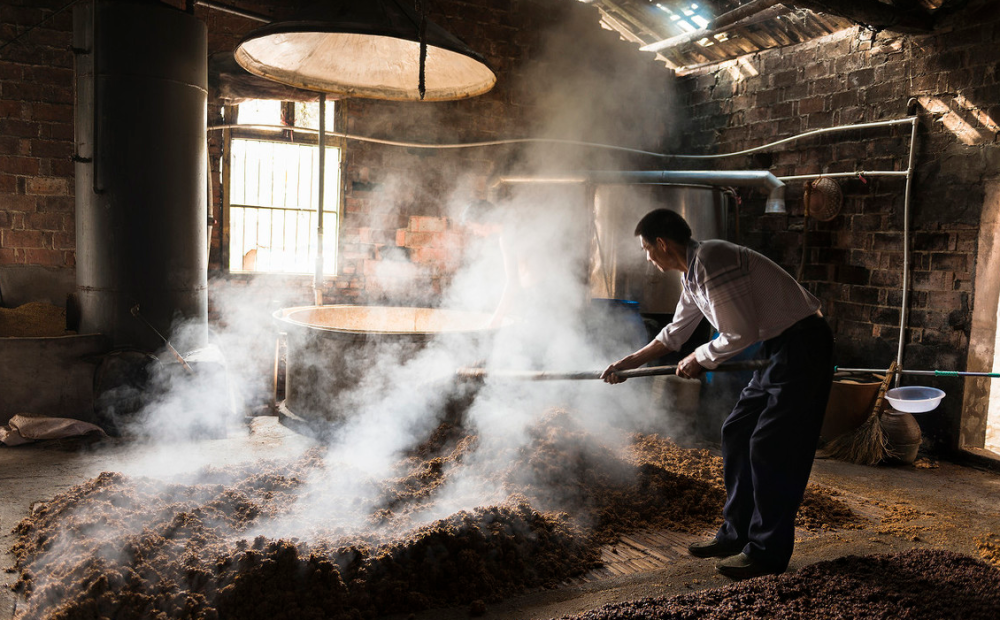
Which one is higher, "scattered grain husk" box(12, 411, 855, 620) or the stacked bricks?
the stacked bricks

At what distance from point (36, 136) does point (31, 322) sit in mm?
1824

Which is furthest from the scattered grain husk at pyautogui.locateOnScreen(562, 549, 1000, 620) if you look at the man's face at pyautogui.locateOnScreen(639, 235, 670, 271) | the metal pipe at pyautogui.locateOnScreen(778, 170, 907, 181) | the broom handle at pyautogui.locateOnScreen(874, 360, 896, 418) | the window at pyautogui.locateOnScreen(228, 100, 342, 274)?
the window at pyautogui.locateOnScreen(228, 100, 342, 274)

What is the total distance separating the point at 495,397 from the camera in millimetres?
5004

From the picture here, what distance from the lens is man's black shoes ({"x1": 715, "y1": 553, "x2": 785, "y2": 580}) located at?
3318mm

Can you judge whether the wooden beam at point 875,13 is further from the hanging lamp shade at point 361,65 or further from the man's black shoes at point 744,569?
the man's black shoes at point 744,569

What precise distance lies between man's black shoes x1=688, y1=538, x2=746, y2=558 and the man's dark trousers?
21cm

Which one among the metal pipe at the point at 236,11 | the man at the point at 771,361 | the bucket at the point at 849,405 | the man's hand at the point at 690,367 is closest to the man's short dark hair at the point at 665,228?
the man at the point at 771,361

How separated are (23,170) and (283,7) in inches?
113

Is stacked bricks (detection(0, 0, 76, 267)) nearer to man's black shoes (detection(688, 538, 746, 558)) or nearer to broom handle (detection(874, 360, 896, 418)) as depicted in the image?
man's black shoes (detection(688, 538, 746, 558))

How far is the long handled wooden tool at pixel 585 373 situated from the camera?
3.66m

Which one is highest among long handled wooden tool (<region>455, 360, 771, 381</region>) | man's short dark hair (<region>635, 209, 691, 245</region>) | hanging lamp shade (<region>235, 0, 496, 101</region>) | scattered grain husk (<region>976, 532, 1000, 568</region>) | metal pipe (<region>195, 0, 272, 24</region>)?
metal pipe (<region>195, 0, 272, 24</region>)

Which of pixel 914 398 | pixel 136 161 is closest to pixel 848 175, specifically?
pixel 914 398

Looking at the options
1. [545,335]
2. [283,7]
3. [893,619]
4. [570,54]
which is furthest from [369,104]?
[893,619]

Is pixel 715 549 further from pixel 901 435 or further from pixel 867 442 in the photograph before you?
pixel 901 435
